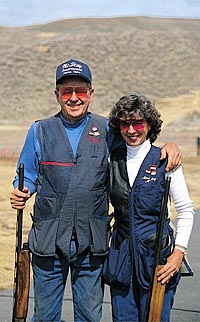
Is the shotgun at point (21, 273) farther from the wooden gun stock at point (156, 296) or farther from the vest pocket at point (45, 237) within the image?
the wooden gun stock at point (156, 296)

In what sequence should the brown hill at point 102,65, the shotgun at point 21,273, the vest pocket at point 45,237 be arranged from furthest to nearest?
the brown hill at point 102,65
the shotgun at point 21,273
the vest pocket at point 45,237

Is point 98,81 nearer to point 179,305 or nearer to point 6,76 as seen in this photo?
point 6,76

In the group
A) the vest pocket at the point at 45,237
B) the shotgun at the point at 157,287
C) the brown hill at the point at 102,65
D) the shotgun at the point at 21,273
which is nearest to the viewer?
the shotgun at the point at 157,287

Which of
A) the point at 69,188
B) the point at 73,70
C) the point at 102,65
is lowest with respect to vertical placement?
the point at 69,188

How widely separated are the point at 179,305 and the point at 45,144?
8.93 feet

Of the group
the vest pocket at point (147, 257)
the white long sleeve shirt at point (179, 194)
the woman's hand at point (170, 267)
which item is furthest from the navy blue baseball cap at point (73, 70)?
the woman's hand at point (170, 267)

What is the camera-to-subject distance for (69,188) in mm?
3805

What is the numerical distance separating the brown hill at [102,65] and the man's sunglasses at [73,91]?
3929cm

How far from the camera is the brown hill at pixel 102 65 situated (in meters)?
51.2

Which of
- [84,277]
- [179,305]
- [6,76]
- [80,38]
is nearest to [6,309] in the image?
[179,305]

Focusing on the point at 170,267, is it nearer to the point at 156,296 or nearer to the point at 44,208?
the point at 156,296

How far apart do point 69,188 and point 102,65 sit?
57.1 m

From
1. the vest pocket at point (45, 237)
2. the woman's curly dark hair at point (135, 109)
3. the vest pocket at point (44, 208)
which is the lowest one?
the vest pocket at point (45, 237)

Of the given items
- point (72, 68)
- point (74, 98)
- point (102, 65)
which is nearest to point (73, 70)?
point (72, 68)
